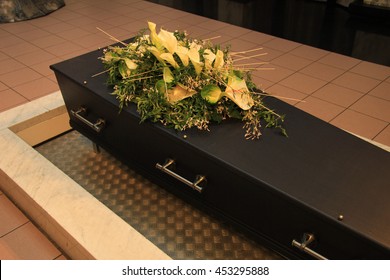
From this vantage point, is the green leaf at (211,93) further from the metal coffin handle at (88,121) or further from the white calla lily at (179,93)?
the metal coffin handle at (88,121)

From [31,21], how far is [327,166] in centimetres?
442

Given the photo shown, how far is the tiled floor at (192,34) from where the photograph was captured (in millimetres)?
2404

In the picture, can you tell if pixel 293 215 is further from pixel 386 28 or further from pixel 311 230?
pixel 386 28

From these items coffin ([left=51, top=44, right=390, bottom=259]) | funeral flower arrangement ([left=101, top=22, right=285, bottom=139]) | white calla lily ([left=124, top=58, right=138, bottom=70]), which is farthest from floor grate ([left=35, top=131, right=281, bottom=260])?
white calla lily ([left=124, top=58, right=138, bottom=70])

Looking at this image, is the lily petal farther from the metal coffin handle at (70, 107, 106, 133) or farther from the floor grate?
the floor grate

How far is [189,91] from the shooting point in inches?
56.1

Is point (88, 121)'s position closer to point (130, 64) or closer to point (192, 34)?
point (130, 64)

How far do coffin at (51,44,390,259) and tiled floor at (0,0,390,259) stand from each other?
0.69 metres

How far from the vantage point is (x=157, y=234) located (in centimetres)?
→ 165

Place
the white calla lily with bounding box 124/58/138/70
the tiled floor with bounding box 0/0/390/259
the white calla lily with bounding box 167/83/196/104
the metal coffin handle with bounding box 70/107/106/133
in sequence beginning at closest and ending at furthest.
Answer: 1. the white calla lily with bounding box 167/83/196/104
2. the white calla lily with bounding box 124/58/138/70
3. the metal coffin handle with bounding box 70/107/106/133
4. the tiled floor with bounding box 0/0/390/259

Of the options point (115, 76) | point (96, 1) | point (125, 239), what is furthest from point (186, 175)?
point (96, 1)

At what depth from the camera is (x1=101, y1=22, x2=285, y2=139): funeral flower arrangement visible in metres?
1.38

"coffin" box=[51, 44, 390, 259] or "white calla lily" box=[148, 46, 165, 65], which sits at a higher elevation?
"white calla lily" box=[148, 46, 165, 65]

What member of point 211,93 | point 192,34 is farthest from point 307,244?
point 192,34
